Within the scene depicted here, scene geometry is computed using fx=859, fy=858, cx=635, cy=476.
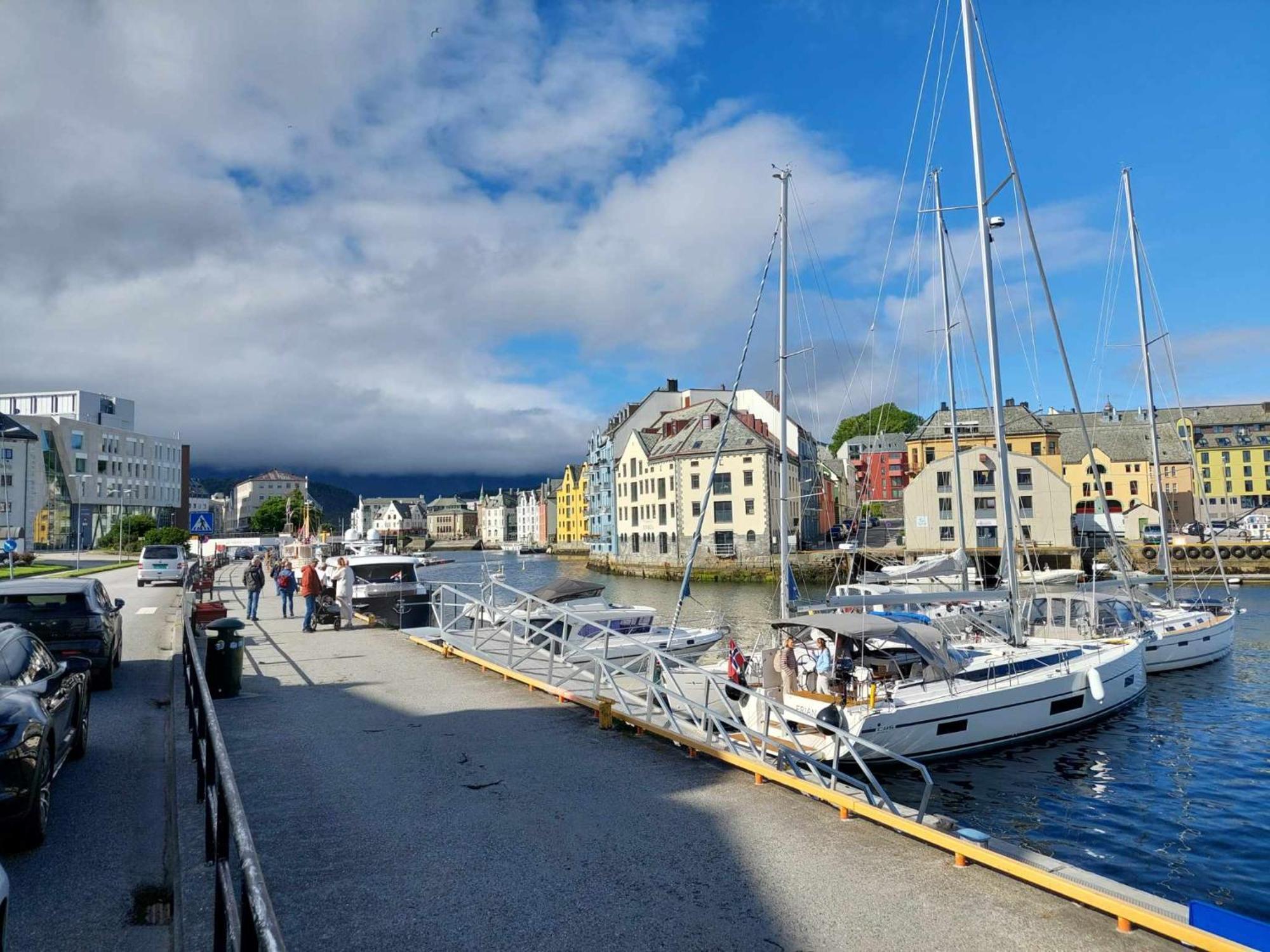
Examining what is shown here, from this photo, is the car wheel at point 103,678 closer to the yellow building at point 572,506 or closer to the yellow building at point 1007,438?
the yellow building at point 1007,438

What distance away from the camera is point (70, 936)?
18.0ft

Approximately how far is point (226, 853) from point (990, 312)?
21.3 metres

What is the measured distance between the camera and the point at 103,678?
44.9ft

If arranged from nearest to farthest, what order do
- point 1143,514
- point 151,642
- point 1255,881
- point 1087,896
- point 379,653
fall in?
point 1087,896 → point 1255,881 → point 379,653 → point 151,642 → point 1143,514

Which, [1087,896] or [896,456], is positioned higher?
[896,456]

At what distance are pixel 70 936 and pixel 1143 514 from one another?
99114mm

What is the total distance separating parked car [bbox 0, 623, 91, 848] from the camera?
20.9ft

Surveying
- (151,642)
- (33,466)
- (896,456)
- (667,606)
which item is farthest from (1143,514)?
(33,466)

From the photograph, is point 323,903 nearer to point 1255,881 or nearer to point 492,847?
point 492,847

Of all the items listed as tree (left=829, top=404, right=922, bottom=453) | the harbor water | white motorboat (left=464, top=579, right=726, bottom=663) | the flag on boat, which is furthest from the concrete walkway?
tree (left=829, top=404, right=922, bottom=453)

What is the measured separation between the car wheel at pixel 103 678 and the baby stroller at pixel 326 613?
29.9 feet

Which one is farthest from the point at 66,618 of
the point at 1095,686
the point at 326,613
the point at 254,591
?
the point at 1095,686

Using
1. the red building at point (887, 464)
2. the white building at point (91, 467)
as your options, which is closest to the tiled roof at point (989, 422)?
the red building at point (887, 464)

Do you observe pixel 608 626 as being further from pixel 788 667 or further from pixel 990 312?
pixel 990 312
